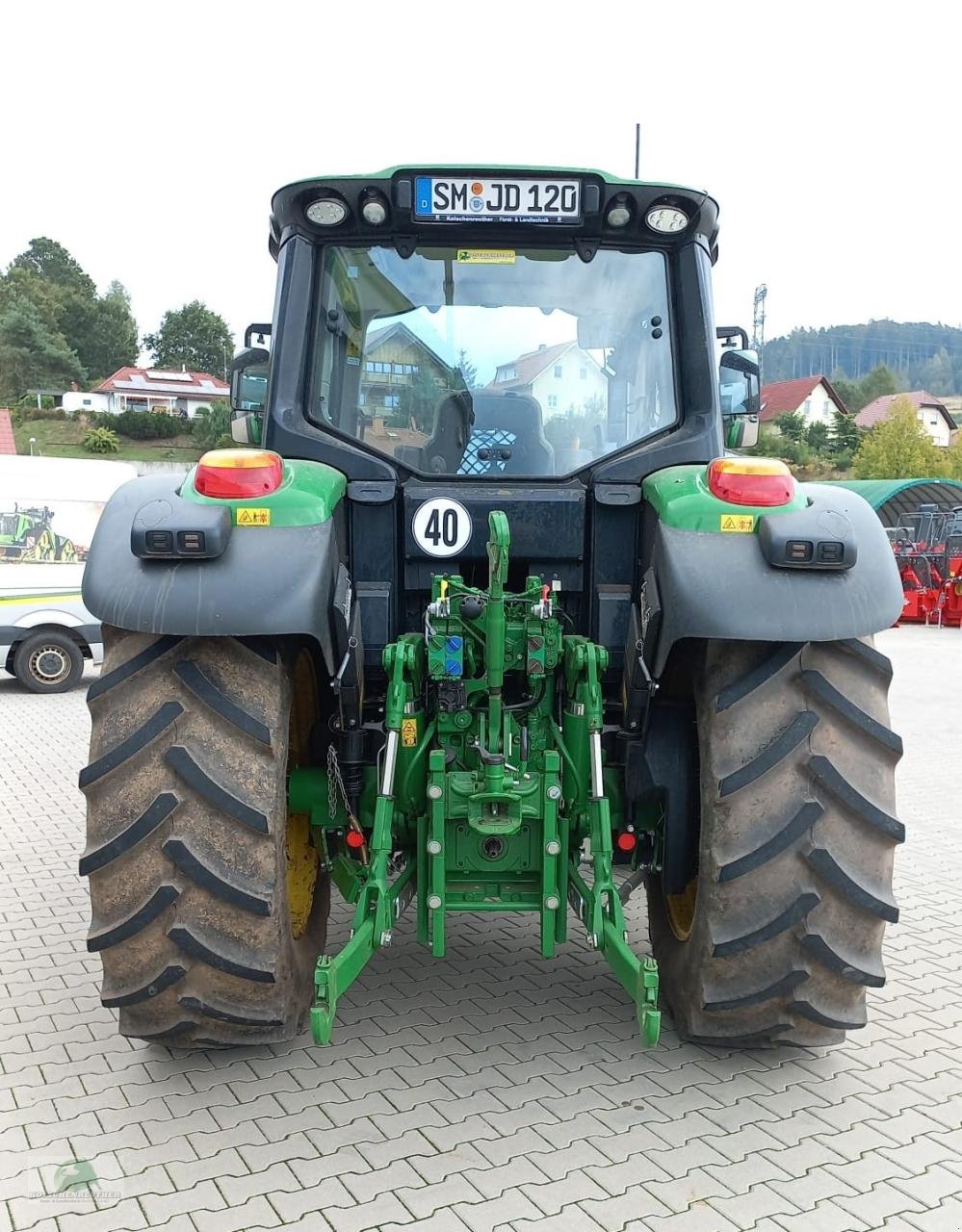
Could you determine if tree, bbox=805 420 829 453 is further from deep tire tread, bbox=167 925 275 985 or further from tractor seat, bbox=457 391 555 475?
deep tire tread, bbox=167 925 275 985

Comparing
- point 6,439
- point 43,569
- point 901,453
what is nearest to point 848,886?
point 43,569

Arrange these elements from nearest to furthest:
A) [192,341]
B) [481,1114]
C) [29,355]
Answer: [481,1114] → [29,355] → [192,341]

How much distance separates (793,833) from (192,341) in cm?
8923

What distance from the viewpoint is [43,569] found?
11.6m

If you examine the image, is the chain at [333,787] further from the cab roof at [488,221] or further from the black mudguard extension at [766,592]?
the cab roof at [488,221]

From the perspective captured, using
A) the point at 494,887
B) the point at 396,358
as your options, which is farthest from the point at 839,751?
the point at 396,358

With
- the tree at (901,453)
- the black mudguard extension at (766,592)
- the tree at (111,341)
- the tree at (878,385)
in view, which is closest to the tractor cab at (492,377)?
the black mudguard extension at (766,592)

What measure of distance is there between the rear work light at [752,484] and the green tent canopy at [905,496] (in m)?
21.3

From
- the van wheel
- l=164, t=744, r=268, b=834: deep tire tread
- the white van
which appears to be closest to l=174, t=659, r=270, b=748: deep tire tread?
l=164, t=744, r=268, b=834: deep tire tread

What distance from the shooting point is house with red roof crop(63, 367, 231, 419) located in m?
77.8

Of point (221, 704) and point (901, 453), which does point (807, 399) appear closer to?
point (901, 453)

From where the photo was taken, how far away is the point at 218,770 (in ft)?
9.73

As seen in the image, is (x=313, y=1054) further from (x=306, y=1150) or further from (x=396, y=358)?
(x=396, y=358)

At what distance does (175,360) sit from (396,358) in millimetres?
89321
